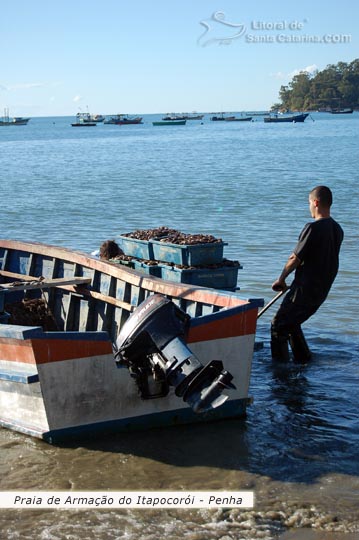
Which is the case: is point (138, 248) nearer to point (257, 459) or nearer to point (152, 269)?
point (152, 269)

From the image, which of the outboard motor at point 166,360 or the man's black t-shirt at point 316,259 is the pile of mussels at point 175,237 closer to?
the man's black t-shirt at point 316,259

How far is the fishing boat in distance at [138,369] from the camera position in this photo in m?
6.83

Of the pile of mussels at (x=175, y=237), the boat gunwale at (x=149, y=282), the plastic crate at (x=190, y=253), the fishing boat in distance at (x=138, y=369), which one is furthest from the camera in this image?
the pile of mussels at (x=175, y=237)

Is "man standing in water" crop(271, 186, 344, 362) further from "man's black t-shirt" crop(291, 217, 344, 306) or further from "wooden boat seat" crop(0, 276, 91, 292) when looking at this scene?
"wooden boat seat" crop(0, 276, 91, 292)

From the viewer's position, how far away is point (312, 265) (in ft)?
29.9

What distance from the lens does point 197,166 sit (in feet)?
170

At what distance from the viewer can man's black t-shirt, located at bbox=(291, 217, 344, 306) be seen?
899 centimetres

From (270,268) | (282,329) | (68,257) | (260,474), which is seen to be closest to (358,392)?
(282,329)

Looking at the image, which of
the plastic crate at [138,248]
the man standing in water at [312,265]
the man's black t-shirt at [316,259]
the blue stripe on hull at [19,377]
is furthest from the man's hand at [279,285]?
the blue stripe on hull at [19,377]

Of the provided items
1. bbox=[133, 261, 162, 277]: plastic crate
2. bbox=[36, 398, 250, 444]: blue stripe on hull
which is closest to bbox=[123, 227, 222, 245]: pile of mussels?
bbox=[133, 261, 162, 277]: plastic crate

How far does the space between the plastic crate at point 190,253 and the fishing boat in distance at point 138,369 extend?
4.27 ft

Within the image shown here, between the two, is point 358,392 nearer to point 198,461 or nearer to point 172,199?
point 198,461

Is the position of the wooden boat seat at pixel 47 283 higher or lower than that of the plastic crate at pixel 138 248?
lower

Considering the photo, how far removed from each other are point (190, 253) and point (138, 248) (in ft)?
3.61
